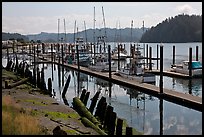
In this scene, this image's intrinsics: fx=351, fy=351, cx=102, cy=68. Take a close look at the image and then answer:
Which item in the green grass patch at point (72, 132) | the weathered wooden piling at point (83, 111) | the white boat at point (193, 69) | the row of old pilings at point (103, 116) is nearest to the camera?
the green grass patch at point (72, 132)

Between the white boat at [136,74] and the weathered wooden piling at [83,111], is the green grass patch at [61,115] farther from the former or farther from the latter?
the white boat at [136,74]

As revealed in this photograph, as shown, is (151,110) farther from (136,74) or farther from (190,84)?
(190,84)

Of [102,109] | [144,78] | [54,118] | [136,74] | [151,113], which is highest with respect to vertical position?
[136,74]

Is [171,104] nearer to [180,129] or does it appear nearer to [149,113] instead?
[149,113]

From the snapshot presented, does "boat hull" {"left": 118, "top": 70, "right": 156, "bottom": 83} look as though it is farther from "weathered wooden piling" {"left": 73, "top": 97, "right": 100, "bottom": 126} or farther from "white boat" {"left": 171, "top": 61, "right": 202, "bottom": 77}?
"weathered wooden piling" {"left": 73, "top": 97, "right": 100, "bottom": 126}

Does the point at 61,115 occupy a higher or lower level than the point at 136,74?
lower

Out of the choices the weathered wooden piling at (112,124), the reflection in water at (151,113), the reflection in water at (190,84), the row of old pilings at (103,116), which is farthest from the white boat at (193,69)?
the weathered wooden piling at (112,124)

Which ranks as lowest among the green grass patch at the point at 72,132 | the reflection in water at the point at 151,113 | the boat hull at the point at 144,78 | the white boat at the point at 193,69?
the reflection in water at the point at 151,113

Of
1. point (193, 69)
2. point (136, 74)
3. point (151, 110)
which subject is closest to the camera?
point (151, 110)

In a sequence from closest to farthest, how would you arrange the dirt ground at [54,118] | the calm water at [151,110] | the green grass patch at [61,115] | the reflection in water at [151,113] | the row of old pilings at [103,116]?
the dirt ground at [54,118], the row of old pilings at [103,116], the green grass patch at [61,115], the reflection in water at [151,113], the calm water at [151,110]


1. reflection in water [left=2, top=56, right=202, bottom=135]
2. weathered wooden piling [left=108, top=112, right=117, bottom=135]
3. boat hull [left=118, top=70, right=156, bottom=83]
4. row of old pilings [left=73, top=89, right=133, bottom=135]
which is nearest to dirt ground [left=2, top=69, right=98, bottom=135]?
row of old pilings [left=73, top=89, right=133, bottom=135]

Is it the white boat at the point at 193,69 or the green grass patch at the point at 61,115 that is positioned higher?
the white boat at the point at 193,69

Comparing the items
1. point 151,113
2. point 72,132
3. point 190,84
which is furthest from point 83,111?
point 190,84

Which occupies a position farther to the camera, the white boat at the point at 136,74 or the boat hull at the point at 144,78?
the white boat at the point at 136,74
